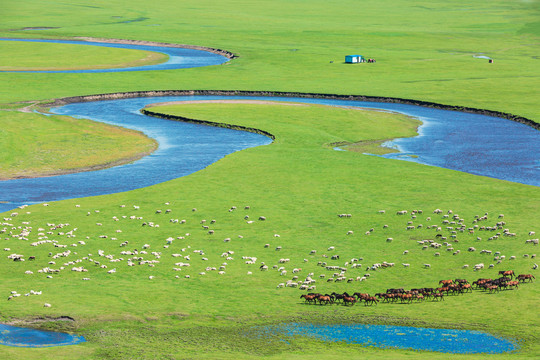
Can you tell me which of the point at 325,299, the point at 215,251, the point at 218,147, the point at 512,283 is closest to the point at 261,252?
the point at 215,251

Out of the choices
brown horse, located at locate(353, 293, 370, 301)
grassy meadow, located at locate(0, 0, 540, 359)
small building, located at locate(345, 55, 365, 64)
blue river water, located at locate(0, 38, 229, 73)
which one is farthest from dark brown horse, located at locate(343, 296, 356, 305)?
small building, located at locate(345, 55, 365, 64)

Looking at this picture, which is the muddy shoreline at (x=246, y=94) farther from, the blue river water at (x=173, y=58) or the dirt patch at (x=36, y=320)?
the dirt patch at (x=36, y=320)

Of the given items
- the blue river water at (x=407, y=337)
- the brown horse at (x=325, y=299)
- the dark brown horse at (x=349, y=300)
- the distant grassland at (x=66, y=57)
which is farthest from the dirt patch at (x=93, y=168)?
the distant grassland at (x=66, y=57)

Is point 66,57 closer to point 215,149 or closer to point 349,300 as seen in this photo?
point 215,149

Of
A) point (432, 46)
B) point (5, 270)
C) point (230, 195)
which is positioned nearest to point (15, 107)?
point (230, 195)

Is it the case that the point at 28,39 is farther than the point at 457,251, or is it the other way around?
the point at 28,39

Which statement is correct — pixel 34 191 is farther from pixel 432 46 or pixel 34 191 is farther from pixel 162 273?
pixel 432 46
